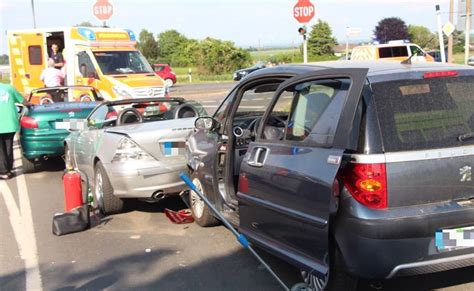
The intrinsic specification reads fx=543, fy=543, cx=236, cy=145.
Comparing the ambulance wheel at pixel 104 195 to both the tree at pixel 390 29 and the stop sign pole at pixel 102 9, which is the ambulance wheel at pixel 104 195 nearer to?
the stop sign pole at pixel 102 9

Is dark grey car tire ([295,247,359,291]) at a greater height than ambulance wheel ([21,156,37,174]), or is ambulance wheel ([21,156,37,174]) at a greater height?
dark grey car tire ([295,247,359,291])

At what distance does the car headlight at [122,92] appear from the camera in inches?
551

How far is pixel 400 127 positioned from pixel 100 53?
12.8 metres

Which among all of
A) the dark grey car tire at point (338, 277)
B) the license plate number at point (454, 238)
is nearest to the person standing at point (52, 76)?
the dark grey car tire at point (338, 277)

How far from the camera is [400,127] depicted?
3.40m

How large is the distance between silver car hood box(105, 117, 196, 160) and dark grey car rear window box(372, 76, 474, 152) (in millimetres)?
3261

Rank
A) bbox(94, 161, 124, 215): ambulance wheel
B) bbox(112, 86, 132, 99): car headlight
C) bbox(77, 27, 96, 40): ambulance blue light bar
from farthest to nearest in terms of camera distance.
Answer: bbox(77, 27, 96, 40): ambulance blue light bar, bbox(112, 86, 132, 99): car headlight, bbox(94, 161, 124, 215): ambulance wheel

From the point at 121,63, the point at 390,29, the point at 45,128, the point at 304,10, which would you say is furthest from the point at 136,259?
the point at 390,29

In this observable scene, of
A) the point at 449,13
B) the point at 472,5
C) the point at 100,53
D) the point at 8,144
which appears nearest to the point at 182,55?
the point at 449,13

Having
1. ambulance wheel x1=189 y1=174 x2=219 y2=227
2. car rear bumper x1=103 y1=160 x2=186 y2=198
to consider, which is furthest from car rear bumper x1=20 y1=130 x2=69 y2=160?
ambulance wheel x1=189 y1=174 x2=219 y2=227

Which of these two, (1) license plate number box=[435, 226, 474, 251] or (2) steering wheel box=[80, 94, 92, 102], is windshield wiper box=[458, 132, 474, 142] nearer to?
(1) license plate number box=[435, 226, 474, 251]

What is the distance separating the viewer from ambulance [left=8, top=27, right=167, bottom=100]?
1435cm

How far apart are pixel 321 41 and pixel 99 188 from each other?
6187 centimetres

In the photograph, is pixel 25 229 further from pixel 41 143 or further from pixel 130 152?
pixel 41 143
